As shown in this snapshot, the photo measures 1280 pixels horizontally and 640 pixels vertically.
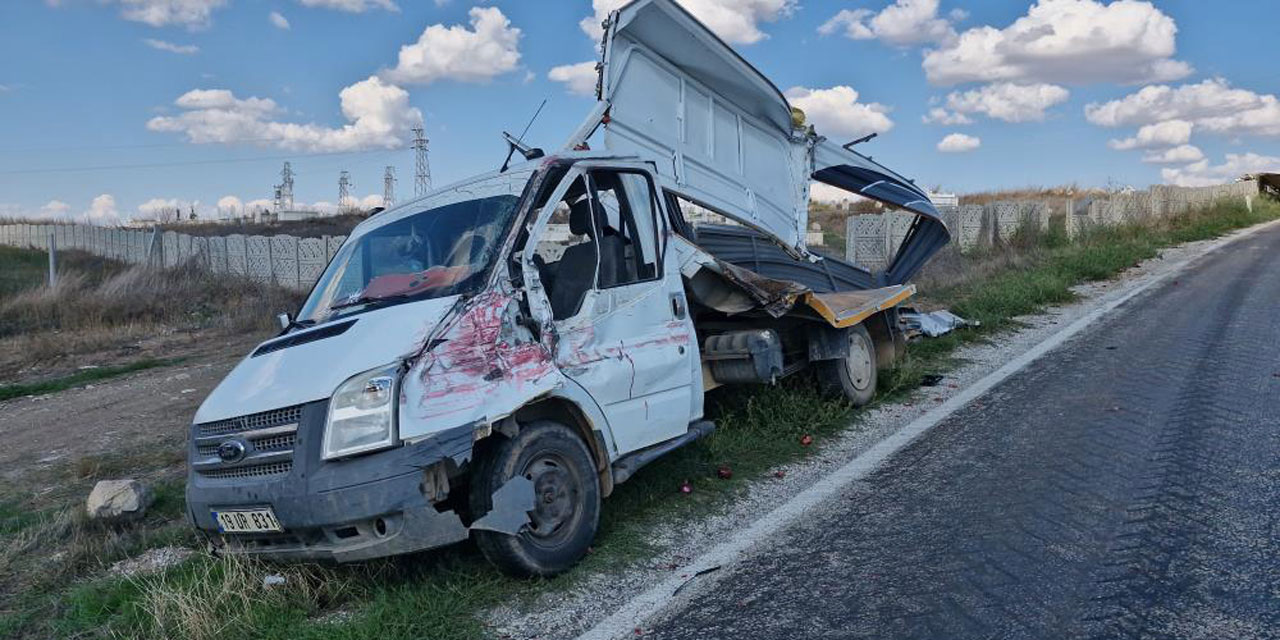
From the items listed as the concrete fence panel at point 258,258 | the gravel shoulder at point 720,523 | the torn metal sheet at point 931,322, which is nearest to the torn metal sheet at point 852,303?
the gravel shoulder at point 720,523

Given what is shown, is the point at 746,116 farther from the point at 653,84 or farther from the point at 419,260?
the point at 419,260

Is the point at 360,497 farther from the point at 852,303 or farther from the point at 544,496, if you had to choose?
the point at 852,303

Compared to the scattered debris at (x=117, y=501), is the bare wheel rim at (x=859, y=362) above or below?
above

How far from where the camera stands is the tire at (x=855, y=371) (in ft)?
24.6

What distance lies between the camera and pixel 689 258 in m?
5.94

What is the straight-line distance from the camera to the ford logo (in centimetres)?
407

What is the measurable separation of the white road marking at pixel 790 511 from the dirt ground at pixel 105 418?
5053 millimetres

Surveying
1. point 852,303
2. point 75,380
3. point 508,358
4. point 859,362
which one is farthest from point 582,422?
point 75,380

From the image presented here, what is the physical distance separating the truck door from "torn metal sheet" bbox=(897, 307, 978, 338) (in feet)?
18.0

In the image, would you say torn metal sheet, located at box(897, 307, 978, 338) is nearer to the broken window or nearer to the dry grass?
the broken window

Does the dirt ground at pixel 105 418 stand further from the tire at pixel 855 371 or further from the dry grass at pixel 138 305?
the tire at pixel 855 371

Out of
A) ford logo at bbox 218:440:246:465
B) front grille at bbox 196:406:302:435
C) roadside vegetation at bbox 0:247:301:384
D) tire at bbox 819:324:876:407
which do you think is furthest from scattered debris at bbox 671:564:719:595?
roadside vegetation at bbox 0:247:301:384

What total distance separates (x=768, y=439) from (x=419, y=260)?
120 inches

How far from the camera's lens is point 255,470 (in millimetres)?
4070
